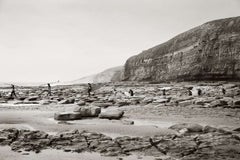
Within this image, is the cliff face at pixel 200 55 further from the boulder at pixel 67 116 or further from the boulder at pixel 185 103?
Result: the boulder at pixel 67 116

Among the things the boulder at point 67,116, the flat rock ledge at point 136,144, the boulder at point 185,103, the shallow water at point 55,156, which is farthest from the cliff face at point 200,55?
the shallow water at point 55,156

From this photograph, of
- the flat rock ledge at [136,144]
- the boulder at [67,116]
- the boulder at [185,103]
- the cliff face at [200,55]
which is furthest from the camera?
the cliff face at [200,55]

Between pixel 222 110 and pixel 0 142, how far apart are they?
10586 mm

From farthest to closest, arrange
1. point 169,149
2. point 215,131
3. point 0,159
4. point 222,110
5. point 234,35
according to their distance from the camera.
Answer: point 234,35 → point 222,110 → point 215,131 → point 169,149 → point 0,159

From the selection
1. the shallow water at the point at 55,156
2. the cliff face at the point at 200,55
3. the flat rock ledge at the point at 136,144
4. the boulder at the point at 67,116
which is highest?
the cliff face at the point at 200,55

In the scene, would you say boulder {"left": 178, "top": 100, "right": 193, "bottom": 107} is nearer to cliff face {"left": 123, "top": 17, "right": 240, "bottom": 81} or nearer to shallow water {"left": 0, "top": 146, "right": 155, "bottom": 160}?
shallow water {"left": 0, "top": 146, "right": 155, "bottom": 160}

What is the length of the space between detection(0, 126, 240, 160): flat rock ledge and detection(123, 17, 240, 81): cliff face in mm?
39731

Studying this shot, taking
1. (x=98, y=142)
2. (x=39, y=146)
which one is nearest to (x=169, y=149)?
(x=98, y=142)

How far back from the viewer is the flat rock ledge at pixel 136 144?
5694 millimetres

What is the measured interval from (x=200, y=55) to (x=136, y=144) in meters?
45.5

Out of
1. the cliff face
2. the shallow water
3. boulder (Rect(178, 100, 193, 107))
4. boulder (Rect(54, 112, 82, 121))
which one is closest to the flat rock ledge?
the shallow water

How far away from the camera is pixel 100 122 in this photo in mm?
9875

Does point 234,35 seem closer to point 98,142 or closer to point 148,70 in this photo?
point 148,70

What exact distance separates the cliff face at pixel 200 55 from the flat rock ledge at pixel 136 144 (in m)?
39.7
